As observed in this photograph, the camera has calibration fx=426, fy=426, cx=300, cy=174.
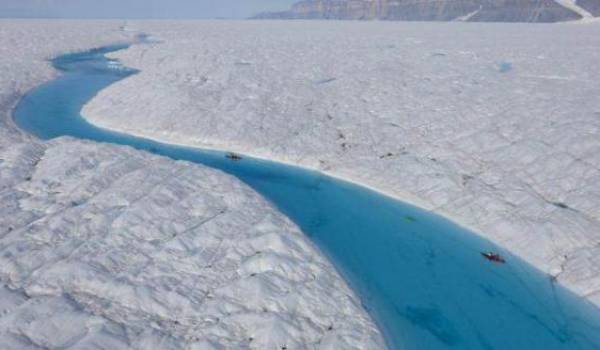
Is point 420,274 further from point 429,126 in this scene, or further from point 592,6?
point 592,6

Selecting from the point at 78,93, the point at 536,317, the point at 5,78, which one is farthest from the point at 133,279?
the point at 5,78

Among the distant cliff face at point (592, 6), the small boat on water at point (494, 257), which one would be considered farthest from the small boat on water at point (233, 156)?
the distant cliff face at point (592, 6)

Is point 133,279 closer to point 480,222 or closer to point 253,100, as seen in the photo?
point 480,222

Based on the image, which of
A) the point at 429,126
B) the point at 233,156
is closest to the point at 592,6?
the point at 429,126

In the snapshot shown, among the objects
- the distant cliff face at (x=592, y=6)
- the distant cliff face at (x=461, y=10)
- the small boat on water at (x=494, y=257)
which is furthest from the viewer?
the distant cliff face at (x=461, y=10)

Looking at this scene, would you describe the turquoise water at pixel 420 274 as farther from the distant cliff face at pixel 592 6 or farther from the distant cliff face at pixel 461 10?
the distant cliff face at pixel 592 6

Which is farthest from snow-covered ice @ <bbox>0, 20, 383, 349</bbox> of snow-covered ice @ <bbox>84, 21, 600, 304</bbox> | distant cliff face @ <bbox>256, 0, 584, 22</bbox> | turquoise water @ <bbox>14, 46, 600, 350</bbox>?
distant cliff face @ <bbox>256, 0, 584, 22</bbox>

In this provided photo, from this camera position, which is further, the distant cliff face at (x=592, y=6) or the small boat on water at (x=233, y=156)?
the distant cliff face at (x=592, y=6)

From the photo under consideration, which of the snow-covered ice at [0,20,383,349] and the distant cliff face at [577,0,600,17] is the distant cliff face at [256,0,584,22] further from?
the snow-covered ice at [0,20,383,349]
